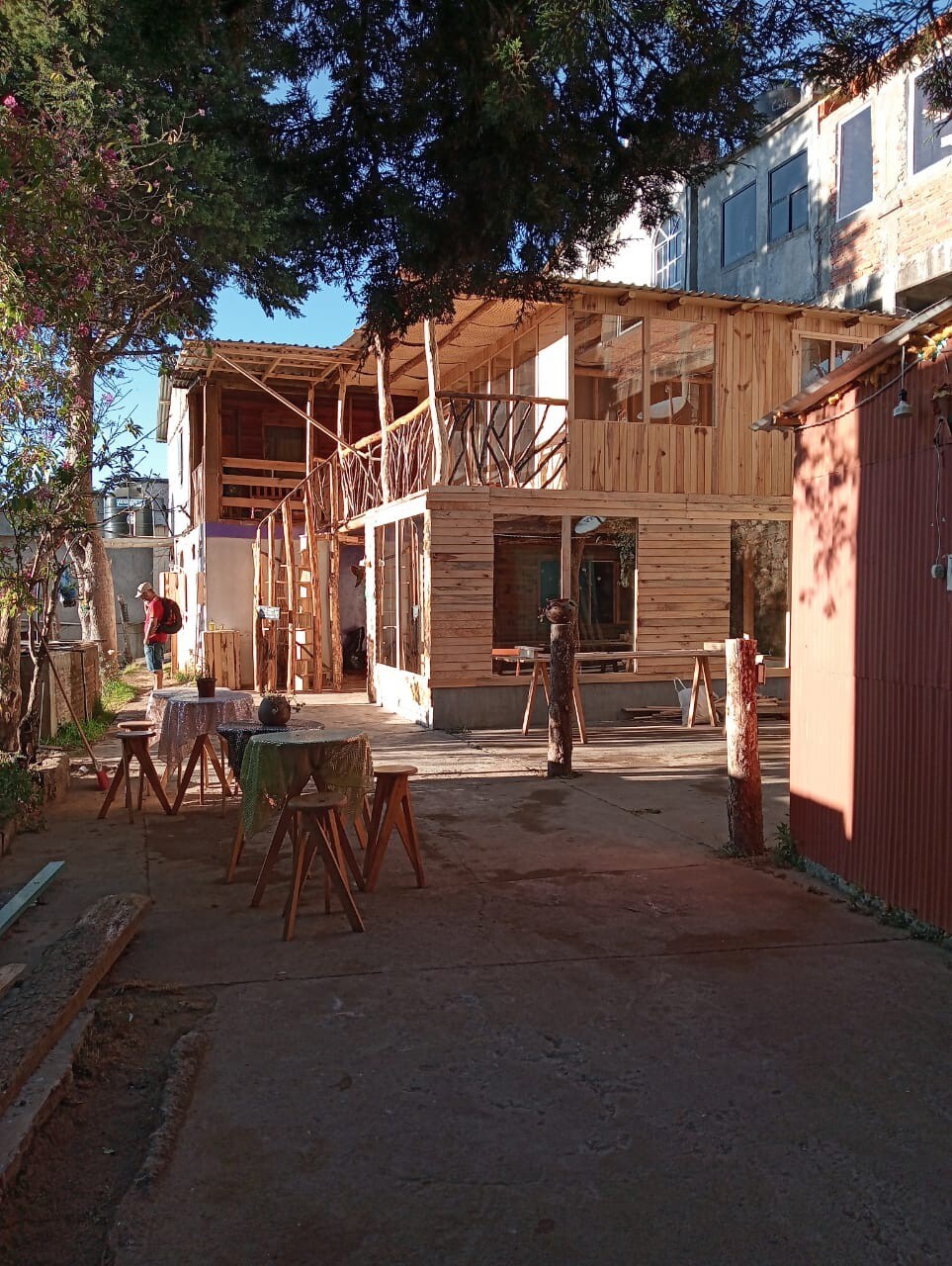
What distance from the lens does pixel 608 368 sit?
1390 centimetres

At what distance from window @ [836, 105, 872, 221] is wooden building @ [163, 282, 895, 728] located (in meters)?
4.70

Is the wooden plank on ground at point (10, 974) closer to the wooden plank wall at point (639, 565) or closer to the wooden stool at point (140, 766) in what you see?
the wooden stool at point (140, 766)

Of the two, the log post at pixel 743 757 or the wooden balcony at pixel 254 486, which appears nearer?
the log post at pixel 743 757

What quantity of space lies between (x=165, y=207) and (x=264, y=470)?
405 inches

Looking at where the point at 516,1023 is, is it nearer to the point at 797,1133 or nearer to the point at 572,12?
the point at 797,1133

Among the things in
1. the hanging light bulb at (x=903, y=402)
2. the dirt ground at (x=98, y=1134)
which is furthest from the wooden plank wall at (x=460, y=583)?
the dirt ground at (x=98, y=1134)

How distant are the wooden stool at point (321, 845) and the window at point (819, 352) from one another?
1173cm

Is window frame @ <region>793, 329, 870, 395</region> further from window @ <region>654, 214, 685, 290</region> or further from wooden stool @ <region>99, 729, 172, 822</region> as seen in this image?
wooden stool @ <region>99, 729, 172, 822</region>

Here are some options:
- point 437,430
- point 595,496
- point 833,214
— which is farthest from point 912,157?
point 437,430

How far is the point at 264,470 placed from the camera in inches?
795

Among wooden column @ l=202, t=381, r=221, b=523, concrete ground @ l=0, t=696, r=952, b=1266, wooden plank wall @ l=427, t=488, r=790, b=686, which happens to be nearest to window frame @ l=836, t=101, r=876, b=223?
wooden plank wall @ l=427, t=488, r=790, b=686

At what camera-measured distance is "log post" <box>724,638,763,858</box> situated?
6.36 meters

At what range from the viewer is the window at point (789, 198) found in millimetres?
19625

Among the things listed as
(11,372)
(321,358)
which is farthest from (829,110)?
(11,372)
